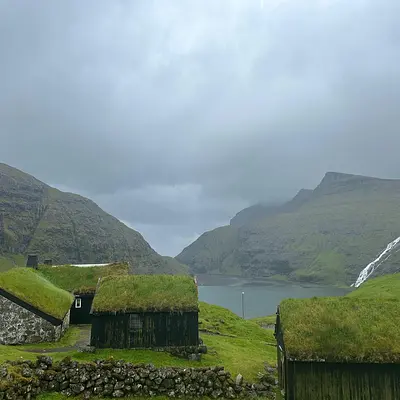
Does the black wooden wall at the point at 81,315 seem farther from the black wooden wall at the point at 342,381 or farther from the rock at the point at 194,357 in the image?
the black wooden wall at the point at 342,381

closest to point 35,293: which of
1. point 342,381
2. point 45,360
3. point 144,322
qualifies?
point 144,322

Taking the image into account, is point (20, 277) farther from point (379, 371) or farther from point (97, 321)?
point (379, 371)

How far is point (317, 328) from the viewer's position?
22453mm

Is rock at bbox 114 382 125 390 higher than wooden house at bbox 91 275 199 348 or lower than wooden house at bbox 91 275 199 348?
lower

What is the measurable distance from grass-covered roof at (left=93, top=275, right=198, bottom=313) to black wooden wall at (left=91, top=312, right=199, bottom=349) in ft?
1.87

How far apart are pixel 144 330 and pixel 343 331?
47.5 feet

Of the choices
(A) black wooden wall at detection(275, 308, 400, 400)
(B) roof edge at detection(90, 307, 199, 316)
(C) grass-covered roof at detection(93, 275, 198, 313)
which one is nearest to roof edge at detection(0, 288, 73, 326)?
(C) grass-covered roof at detection(93, 275, 198, 313)

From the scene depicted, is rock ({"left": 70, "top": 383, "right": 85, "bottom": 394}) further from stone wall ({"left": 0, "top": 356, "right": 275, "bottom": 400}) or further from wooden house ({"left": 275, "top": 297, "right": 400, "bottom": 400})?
wooden house ({"left": 275, "top": 297, "right": 400, "bottom": 400})

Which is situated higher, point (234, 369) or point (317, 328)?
point (317, 328)

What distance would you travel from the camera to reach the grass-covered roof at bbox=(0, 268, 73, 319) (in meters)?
35.4

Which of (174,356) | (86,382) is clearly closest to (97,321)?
(174,356)

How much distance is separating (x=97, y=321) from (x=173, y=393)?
1007 cm

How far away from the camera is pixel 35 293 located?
122 ft

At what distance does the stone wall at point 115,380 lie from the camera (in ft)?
68.4
